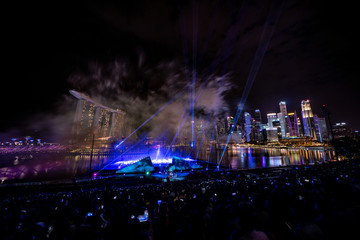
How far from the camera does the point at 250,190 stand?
8.95 m

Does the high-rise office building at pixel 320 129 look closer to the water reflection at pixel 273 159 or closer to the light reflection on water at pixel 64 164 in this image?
the water reflection at pixel 273 159

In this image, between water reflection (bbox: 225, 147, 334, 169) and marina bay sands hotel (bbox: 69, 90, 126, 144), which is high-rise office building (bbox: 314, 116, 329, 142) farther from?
marina bay sands hotel (bbox: 69, 90, 126, 144)

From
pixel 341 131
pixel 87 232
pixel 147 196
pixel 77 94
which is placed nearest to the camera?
pixel 87 232

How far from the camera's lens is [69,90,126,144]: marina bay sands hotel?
121438mm

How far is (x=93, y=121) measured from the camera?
139 meters

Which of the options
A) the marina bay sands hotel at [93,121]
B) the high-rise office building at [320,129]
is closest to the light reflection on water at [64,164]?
the marina bay sands hotel at [93,121]

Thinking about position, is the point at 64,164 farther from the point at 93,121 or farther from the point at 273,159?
the point at 93,121

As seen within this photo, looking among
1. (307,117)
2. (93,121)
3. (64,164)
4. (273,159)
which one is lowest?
(64,164)

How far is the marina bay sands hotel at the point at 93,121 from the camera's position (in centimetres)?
Answer: 12144

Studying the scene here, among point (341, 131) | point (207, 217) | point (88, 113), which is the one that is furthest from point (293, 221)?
point (341, 131)

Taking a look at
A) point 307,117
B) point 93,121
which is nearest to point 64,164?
point 93,121

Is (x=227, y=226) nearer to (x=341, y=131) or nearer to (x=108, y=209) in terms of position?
(x=108, y=209)

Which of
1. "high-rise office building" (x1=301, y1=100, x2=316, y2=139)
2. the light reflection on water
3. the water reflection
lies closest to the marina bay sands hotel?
the light reflection on water

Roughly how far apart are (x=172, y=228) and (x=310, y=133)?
246 metres
